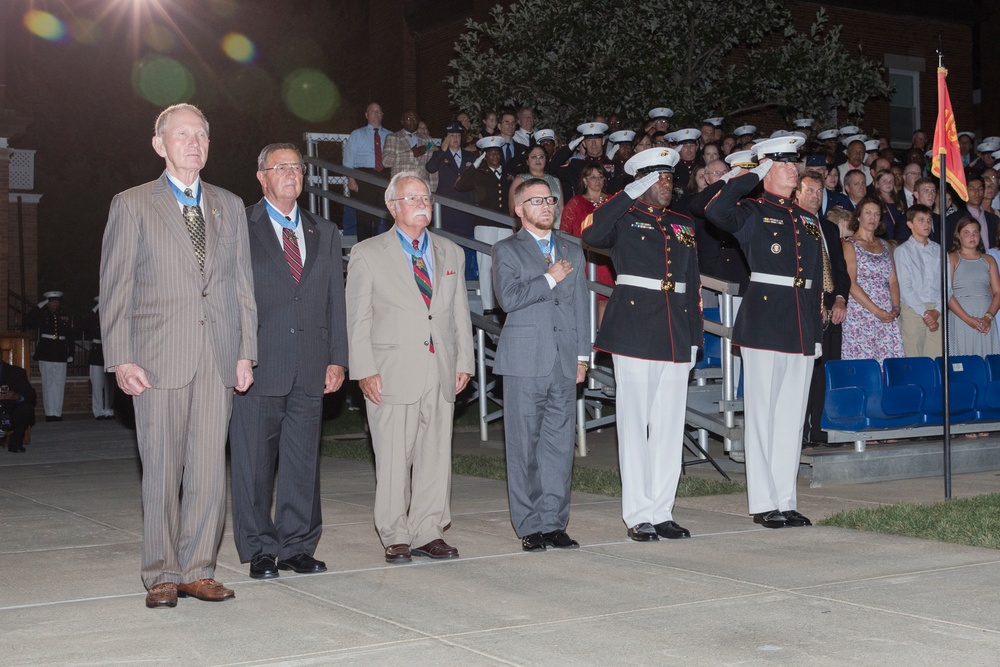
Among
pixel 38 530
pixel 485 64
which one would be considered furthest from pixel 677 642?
Answer: pixel 485 64

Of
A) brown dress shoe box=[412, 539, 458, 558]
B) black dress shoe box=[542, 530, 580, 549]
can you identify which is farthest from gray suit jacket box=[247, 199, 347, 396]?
black dress shoe box=[542, 530, 580, 549]

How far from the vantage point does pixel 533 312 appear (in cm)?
707

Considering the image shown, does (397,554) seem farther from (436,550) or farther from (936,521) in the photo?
(936,521)

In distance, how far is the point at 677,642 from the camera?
4.83m

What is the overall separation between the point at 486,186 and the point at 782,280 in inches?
233

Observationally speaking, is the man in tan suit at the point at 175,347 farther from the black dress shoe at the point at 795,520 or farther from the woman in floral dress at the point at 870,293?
the woman in floral dress at the point at 870,293

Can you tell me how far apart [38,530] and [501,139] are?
7102 millimetres

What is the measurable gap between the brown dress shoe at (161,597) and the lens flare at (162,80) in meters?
23.4

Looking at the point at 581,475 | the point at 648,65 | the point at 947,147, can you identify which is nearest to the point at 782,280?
the point at 947,147

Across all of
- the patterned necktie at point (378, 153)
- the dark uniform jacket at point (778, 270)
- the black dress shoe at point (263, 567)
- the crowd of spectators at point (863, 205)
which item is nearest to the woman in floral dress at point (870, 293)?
the crowd of spectators at point (863, 205)

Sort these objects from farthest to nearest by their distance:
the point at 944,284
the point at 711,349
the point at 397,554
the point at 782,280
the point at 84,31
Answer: the point at 84,31, the point at 711,349, the point at 944,284, the point at 782,280, the point at 397,554

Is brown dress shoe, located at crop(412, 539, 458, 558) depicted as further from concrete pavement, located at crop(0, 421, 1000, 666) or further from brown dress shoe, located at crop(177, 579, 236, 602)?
brown dress shoe, located at crop(177, 579, 236, 602)

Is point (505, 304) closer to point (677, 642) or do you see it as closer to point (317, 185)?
point (677, 642)

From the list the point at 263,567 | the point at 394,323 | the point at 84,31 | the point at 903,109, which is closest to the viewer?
the point at 263,567
